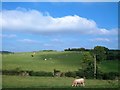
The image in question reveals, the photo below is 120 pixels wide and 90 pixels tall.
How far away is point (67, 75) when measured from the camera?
2386 inches

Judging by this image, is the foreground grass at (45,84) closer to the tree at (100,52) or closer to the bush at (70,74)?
the bush at (70,74)

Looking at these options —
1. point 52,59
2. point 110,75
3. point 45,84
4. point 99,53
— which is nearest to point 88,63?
point 99,53

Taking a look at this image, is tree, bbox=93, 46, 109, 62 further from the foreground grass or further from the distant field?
the foreground grass

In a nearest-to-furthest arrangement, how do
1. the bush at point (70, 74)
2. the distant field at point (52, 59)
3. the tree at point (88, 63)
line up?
the bush at point (70, 74) < the tree at point (88, 63) < the distant field at point (52, 59)

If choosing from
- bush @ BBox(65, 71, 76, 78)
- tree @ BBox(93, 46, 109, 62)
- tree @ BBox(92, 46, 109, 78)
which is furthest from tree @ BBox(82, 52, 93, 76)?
bush @ BBox(65, 71, 76, 78)

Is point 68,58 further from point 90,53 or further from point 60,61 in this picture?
point 90,53

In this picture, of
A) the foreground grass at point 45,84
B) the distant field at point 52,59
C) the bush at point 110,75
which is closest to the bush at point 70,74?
the bush at point 110,75

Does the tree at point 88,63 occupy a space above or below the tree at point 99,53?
below

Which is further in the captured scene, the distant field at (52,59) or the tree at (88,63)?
the distant field at (52,59)

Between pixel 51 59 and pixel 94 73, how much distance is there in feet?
100

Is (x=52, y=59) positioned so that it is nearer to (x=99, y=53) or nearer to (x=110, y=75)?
(x=99, y=53)

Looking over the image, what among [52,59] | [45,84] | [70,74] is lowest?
[45,84]

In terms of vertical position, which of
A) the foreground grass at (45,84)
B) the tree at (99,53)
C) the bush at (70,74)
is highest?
the tree at (99,53)

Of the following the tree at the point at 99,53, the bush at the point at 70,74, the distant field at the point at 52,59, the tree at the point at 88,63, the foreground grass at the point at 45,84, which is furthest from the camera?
the distant field at the point at 52,59
